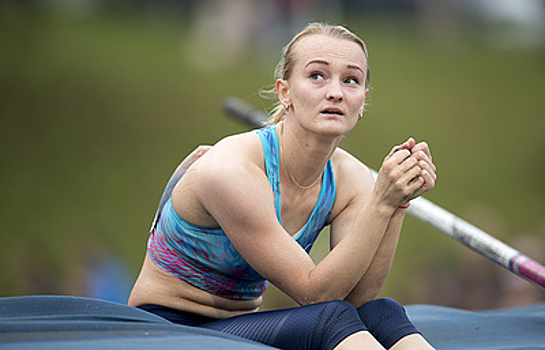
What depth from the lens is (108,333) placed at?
1.34 metres

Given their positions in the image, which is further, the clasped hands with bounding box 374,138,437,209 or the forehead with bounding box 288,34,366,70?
the forehead with bounding box 288,34,366,70

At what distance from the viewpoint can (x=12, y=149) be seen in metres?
6.64

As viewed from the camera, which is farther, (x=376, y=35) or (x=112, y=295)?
(x=376, y=35)

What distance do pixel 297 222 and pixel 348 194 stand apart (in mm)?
135

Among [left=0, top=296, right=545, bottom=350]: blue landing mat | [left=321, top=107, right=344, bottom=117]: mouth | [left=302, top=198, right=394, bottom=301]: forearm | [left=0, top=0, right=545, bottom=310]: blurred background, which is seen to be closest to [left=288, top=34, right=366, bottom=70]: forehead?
[left=321, top=107, right=344, bottom=117]: mouth

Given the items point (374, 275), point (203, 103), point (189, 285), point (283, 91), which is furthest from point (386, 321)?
point (203, 103)

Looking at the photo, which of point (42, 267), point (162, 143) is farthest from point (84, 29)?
point (42, 267)

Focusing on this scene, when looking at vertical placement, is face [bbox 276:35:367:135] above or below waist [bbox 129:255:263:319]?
above

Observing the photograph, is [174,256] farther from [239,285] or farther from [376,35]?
[376,35]

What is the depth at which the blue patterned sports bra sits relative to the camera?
1623 millimetres

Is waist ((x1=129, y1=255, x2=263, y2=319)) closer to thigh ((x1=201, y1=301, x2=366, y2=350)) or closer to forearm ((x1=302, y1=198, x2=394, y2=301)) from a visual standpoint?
thigh ((x1=201, y1=301, x2=366, y2=350))

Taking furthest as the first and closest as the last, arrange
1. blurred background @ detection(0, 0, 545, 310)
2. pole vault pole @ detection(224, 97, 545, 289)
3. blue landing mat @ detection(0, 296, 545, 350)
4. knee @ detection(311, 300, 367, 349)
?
blurred background @ detection(0, 0, 545, 310)
pole vault pole @ detection(224, 97, 545, 289)
knee @ detection(311, 300, 367, 349)
blue landing mat @ detection(0, 296, 545, 350)

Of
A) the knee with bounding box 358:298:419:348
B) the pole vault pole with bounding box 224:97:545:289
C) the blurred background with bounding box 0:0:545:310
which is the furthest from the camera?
the blurred background with bounding box 0:0:545:310

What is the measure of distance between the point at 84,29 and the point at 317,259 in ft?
9.96
